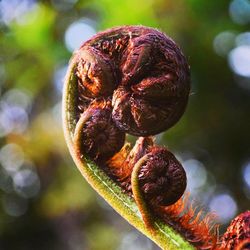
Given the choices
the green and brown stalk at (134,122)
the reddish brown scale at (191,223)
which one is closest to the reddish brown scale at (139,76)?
the green and brown stalk at (134,122)

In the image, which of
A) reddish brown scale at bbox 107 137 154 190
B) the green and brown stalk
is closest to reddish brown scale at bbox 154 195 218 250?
the green and brown stalk

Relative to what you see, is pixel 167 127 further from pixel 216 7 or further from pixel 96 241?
pixel 96 241

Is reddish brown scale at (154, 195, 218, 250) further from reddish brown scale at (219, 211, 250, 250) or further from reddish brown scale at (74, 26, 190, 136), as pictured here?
reddish brown scale at (74, 26, 190, 136)

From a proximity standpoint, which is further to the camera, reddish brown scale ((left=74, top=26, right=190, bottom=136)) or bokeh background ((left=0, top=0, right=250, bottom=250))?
bokeh background ((left=0, top=0, right=250, bottom=250))

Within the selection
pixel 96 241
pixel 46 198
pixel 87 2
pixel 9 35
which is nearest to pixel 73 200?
pixel 96 241

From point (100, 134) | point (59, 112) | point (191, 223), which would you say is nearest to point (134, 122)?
point (100, 134)

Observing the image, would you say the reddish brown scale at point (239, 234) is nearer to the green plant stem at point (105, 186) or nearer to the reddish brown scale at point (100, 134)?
the green plant stem at point (105, 186)

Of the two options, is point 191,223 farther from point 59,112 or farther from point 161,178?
point 59,112
